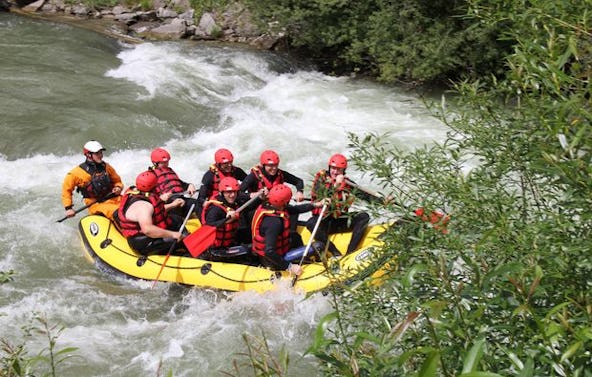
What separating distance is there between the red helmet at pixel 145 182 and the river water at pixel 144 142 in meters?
1.04

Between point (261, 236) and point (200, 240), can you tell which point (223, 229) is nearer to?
point (200, 240)

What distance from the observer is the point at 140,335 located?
6012 millimetres

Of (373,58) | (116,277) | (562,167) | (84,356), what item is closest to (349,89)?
(373,58)

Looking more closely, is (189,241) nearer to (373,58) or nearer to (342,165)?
(342,165)

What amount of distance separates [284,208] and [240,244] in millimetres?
767

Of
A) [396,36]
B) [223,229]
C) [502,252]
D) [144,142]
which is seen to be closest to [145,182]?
[223,229]

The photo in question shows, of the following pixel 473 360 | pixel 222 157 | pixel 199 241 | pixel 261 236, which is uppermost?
pixel 473 360

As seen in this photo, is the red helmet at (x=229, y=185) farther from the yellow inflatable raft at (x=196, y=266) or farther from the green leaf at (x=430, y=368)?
the green leaf at (x=430, y=368)

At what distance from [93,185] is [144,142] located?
301cm

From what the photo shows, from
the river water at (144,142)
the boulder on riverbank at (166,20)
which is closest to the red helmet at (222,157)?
the river water at (144,142)

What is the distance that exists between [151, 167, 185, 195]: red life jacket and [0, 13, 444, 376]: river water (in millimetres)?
1211

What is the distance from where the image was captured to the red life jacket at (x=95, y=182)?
7.46 metres

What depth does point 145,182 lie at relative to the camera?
22.0ft

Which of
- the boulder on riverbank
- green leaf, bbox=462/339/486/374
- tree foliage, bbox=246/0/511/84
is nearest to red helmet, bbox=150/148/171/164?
tree foliage, bbox=246/0/511/84
